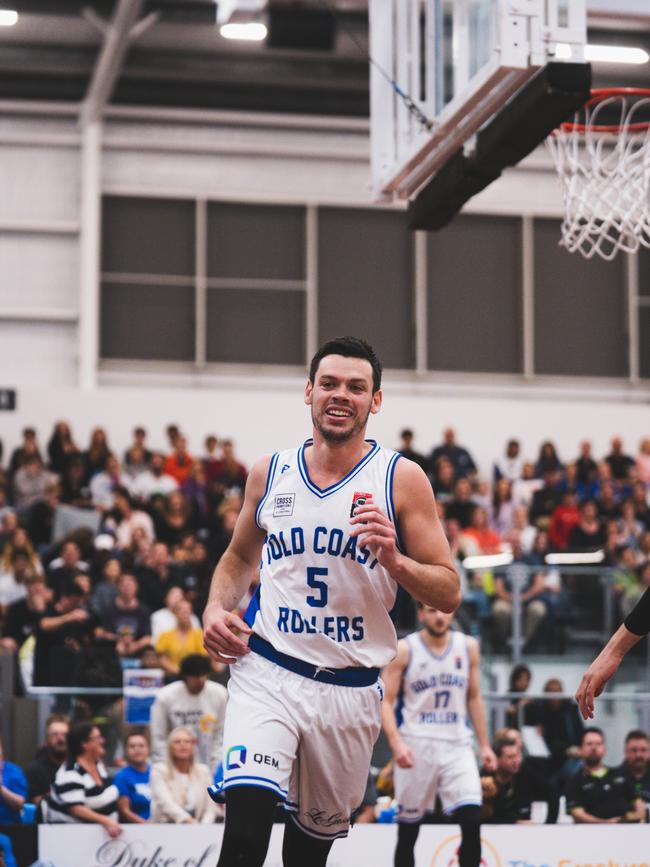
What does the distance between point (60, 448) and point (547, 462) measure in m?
7.16

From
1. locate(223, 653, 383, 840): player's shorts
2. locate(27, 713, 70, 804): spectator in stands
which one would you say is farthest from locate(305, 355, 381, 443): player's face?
locate(27, 713, 70, 804): spectator in stands

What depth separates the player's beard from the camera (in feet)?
19.0

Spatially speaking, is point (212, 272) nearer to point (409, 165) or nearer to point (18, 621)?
point (18, 621)

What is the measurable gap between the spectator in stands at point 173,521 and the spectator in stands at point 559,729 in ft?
20.2

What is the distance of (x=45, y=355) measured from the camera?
22.9 metres

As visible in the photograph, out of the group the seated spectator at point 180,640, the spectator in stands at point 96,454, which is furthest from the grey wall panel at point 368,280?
the seated spectator at point 180,640

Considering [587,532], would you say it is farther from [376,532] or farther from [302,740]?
[376,532]

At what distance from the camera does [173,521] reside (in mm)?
18516

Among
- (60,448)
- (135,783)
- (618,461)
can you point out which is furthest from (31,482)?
(135,783)

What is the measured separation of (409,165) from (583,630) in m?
7.98

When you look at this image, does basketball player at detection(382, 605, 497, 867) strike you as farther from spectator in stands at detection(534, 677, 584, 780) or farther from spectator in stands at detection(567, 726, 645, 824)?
spectator in stands at detection(534, 677, 584, 780)

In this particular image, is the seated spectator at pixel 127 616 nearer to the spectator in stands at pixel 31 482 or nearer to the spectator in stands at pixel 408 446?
the spectator in stands at pixel 31 482

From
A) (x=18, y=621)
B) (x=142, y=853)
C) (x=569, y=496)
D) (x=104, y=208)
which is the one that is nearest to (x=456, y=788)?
(x=142, y=853)

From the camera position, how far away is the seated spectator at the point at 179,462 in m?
20.7
